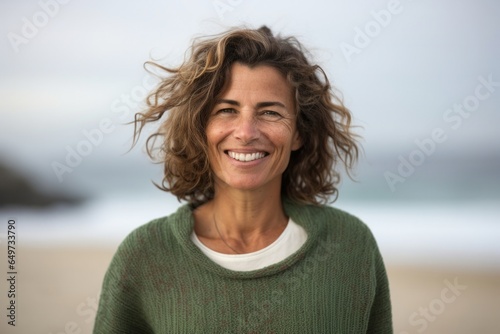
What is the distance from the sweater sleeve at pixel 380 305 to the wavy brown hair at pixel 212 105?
1.21 feet

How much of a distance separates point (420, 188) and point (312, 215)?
8.39 metres

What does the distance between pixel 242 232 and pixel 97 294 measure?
389 cm

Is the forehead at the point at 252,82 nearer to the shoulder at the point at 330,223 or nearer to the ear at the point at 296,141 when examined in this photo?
the ear at the point at 296,141

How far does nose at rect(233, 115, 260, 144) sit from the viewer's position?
2.21m

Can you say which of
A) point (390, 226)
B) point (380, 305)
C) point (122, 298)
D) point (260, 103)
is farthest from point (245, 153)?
point (390, 226)

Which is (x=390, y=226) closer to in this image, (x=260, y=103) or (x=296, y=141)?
(x=296, y=141)

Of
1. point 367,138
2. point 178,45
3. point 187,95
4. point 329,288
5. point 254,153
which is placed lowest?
point 329,288

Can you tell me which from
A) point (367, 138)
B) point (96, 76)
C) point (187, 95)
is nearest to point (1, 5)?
point (96, 76)

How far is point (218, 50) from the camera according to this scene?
90.0 inches

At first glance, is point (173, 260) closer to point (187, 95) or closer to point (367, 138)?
point (187, 95)

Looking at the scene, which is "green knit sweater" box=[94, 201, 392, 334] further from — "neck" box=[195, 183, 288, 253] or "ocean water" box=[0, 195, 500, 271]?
"ocean water" box=[0, 195, 500, 271]

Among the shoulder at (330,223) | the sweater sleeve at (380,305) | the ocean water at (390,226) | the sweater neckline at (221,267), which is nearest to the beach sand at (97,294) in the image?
the ocean water at (390,226)

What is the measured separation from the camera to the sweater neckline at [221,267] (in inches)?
88.3

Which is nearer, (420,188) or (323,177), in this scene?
(323,177)
